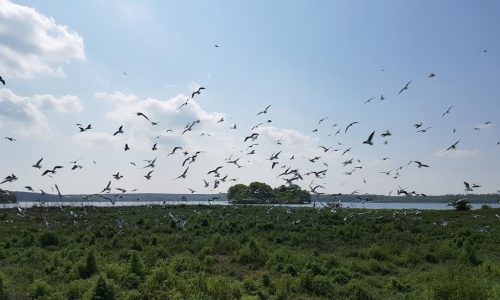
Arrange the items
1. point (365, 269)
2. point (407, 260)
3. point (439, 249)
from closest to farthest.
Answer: point (365, 269) < point (407, 260) < point (439, 249)

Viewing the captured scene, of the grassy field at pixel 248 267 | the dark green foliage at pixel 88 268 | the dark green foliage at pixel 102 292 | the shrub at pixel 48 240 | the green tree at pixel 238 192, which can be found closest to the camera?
the dark green foliage at pixel 102 292

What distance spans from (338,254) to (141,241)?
1112cm

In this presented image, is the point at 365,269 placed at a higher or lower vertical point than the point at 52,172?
lower

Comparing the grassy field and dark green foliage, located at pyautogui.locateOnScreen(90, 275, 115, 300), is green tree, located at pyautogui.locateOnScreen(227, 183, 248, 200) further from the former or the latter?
dark green foliage, located at pyautogui.locateOnScreen(90, 275, 115, 300)

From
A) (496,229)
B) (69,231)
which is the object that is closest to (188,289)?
(69,231)

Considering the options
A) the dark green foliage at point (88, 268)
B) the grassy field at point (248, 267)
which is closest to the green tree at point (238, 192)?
the grassy field at point (248, 267)

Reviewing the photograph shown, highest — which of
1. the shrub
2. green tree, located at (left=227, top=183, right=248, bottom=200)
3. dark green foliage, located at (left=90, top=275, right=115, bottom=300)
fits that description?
green tree, located at (left=227, top=183, right=248, bottom=200)

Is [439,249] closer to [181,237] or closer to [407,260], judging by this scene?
[407,260]

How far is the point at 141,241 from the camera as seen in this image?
2580 cm

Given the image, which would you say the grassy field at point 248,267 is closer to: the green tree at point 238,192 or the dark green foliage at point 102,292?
the dark green foliage at point 102,292

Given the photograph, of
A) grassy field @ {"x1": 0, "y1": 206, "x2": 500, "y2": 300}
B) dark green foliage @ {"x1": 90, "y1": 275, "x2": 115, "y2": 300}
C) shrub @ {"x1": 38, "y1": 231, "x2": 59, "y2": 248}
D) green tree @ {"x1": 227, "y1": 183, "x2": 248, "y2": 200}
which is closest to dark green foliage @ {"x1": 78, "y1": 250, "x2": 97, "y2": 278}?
grassy field @ {"x1": 0, "y1": 206, "x2": 500, "y2": 300}

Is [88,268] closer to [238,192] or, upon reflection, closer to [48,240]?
[48,240]

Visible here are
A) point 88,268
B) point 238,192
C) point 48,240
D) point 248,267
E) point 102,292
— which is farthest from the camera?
point 238,192

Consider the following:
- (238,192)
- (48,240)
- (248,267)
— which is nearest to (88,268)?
(248,267)
